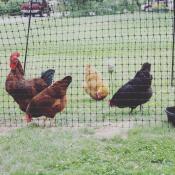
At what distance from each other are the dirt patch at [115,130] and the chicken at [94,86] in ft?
5.14

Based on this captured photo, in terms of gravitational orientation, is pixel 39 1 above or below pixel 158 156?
above

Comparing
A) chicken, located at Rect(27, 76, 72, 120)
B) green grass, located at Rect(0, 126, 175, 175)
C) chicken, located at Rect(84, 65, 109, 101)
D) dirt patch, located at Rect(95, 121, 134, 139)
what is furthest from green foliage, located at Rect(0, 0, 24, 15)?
dirt patch, located at Rect(95, 121, 134, 139)

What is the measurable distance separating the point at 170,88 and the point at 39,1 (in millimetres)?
3123

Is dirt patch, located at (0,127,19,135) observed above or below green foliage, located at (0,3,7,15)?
below

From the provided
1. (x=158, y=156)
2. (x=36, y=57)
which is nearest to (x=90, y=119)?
(x=158, y=156)

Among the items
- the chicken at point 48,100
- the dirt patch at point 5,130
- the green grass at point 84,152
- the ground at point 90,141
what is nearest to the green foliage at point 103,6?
the ground at point 90,141

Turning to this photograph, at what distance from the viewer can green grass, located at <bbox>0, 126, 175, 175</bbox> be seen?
5645 millimetres

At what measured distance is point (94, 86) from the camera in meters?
9.23

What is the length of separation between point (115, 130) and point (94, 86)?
217cm

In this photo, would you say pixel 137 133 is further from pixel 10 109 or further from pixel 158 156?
pixel 10 109

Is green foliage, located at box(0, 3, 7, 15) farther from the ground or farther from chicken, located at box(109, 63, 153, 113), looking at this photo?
chicken, located at box(109, 63, 153, 113)

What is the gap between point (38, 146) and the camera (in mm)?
6484

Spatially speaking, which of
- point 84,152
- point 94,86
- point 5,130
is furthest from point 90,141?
point 94,86

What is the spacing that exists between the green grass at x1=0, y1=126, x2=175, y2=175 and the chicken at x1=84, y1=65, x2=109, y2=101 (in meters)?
1.94
